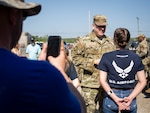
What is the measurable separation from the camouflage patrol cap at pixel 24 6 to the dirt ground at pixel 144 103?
226 inches

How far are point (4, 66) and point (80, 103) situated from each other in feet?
1.21

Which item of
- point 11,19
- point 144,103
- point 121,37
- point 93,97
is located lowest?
point 144,103

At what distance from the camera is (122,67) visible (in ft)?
10.5

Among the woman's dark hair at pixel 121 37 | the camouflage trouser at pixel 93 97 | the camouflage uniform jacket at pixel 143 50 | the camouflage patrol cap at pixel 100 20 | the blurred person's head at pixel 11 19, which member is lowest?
the camouflage trouser at pixel 93 97

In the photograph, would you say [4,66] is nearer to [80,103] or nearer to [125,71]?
[80,103]

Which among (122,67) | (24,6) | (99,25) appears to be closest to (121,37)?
(122,67)

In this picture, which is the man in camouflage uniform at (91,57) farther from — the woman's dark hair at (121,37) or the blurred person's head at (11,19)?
the blurred person's head at (11,19)

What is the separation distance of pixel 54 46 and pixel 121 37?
6.83 feet

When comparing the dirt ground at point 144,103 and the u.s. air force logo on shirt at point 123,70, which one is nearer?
the u.s. air force logo on shirt at point 123,70

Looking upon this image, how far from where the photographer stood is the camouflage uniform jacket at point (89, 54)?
4.24m

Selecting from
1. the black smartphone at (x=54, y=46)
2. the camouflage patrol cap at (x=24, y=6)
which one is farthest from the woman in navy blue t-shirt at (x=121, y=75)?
the camouflage patrol cap at (x=24, y=6)

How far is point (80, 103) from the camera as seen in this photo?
117 centimetres

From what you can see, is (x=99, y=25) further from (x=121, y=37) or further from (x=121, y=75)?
(x=121, y=75)

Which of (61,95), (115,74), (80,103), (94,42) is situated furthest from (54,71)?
(94,42)
